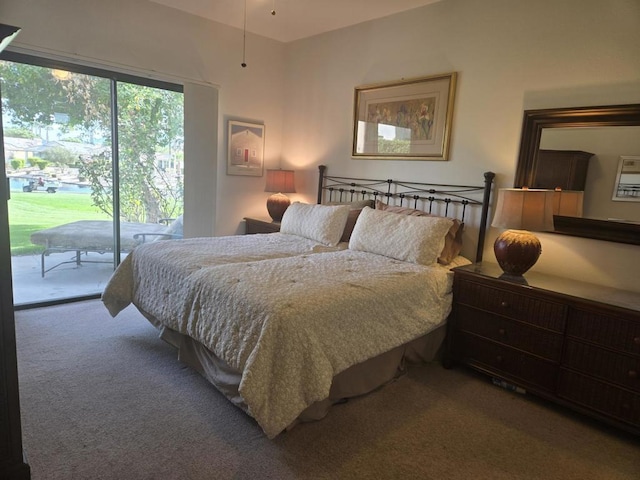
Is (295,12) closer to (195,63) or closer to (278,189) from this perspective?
(195,63)

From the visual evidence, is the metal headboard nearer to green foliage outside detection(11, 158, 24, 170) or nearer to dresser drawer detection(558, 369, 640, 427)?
dresser drawer detection(558, 369, 640, 427)

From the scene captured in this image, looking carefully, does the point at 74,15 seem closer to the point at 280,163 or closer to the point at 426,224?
the point at 280,163

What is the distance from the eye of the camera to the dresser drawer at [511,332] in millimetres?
2264

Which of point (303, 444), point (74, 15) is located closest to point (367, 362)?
point (303, 444)

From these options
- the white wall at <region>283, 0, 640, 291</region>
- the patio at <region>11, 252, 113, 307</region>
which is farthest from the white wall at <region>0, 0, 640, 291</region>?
the patio at <region>11, 252, 113, 307</region>

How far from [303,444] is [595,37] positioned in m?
2.90

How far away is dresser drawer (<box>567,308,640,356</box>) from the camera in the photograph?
1.99 m

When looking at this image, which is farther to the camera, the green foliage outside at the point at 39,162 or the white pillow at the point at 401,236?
the green foliage outside at the point at 39,162

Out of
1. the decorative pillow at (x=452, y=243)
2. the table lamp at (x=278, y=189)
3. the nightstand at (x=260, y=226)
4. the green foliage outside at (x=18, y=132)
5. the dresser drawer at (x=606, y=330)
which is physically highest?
the green foliage outside at (x=18, y=132)

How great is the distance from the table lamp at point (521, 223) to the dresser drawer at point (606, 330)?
16.8 inches

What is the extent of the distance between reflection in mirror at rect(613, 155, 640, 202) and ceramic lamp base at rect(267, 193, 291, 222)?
290 centimetres

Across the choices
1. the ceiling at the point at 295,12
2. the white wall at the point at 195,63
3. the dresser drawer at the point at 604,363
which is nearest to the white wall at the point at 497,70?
the ceiling at the point at 295,12

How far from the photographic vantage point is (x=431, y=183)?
3396mm

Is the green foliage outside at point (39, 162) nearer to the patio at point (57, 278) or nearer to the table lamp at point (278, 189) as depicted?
the patio at point (57, 278)
